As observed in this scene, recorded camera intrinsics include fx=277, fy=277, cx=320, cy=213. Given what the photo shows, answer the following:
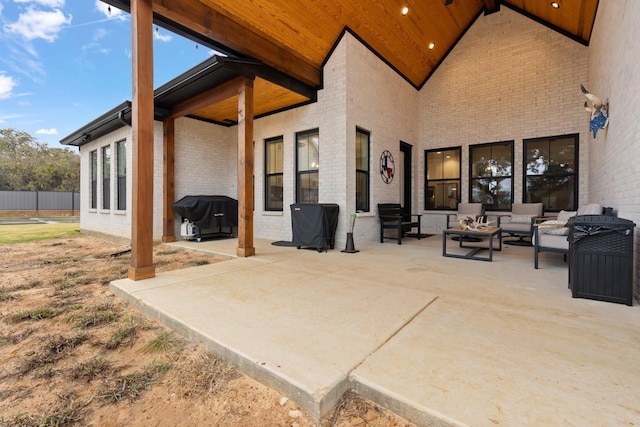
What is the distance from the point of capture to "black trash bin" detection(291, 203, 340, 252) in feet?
17.3

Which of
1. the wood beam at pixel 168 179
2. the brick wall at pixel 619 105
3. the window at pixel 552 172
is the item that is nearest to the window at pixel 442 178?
the window at pixel 552 172

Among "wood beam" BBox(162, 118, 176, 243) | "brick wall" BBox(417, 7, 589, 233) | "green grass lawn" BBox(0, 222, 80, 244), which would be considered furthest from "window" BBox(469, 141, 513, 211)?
"green grass lawn" BBox(0, 222, 80, 244)

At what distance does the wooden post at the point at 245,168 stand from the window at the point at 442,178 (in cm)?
574

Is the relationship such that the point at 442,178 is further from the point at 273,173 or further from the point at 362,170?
the point at 273,173

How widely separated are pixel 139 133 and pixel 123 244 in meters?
4.91

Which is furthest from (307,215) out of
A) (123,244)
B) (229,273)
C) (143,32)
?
(123,244)

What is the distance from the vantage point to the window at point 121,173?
7336 mm

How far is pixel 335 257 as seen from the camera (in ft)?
15.6

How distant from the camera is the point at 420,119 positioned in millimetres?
8484

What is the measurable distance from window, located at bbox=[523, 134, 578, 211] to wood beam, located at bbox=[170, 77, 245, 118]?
7049 mm

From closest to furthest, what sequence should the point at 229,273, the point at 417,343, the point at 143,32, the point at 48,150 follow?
the point at 417,343 < the point at 143,32 < the point at 229,273 < the point at 48,150

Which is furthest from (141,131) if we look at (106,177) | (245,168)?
(106,177)

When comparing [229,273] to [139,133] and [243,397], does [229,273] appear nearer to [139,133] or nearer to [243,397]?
[139,133]

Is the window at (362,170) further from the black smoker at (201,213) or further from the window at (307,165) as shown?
the black smoker at (201,213)
